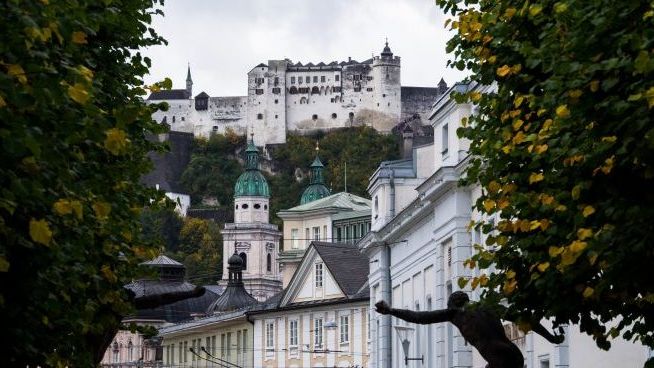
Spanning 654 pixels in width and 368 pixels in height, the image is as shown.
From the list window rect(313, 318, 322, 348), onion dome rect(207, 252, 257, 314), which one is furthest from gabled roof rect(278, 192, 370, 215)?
window rect(313, 318, 322, 348)

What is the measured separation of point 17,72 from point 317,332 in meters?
79.1

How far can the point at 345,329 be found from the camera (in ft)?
307

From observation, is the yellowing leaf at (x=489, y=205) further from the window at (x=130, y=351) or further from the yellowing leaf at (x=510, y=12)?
the window at (x=130, y=351)

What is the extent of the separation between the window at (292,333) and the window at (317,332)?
2.67m

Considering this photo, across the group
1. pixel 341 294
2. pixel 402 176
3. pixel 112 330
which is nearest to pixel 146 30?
pixel 112 330

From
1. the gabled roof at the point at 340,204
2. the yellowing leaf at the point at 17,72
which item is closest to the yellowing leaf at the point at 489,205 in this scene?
the yellowing leaf at the point at 17,72

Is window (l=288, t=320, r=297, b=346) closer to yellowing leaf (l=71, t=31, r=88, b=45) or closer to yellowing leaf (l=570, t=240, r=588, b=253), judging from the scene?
yellowing leaf (l=570, t=240, r=588, b=253)

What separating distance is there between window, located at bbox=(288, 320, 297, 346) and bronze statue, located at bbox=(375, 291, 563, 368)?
76.5 meters

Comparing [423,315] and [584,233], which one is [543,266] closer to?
[584,233]

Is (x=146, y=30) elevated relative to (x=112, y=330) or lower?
elevated

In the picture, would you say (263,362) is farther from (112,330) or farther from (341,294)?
(112,330)

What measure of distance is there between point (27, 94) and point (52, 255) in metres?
2.88

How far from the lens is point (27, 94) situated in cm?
1777

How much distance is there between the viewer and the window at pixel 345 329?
9300cm
